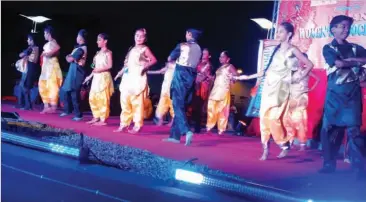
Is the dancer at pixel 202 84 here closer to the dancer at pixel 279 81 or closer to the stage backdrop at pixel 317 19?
the stage backdrop at pixel 317 19

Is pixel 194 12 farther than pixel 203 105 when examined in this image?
Yes

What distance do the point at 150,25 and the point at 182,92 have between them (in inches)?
295

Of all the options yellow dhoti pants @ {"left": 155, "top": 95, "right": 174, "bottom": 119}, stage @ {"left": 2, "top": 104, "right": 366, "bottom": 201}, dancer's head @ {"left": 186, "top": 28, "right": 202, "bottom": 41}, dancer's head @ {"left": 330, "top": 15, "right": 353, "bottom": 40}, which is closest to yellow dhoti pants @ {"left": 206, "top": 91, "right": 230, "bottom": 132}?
yellow dhoti pants @ {"left": 155, "top": 95, "right": 174, "bottom": 119}

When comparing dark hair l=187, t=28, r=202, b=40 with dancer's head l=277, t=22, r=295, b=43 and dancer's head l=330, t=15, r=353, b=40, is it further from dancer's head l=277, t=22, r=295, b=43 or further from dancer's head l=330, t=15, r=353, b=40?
dancer's head l=330, t=15, r=353, b=40

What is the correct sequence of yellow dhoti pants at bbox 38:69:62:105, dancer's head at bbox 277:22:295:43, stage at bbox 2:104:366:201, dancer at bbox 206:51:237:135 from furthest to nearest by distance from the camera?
yellow dhoti pants at bbox 38:69:62:105, dancer at bbox 206:51:237:135, dancer's head at bbox 277:22:295:43, stage at bbox 2:104:366:201

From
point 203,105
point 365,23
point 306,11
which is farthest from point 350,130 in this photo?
point 203,105

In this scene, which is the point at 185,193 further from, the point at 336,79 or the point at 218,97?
the point at 218,97

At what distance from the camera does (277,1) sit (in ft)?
24.7

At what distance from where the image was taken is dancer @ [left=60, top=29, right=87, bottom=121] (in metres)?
8.74

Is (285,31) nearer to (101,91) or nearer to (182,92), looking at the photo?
(182,92)

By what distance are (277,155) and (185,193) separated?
2.59 m

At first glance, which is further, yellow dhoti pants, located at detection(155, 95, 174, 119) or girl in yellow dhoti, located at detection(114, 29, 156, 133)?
yellow dhoti pants, located at detection(155, 95, 174, 119)

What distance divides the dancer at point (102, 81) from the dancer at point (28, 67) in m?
2.42

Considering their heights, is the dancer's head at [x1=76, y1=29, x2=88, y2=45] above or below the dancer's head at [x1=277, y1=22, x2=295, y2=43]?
below
